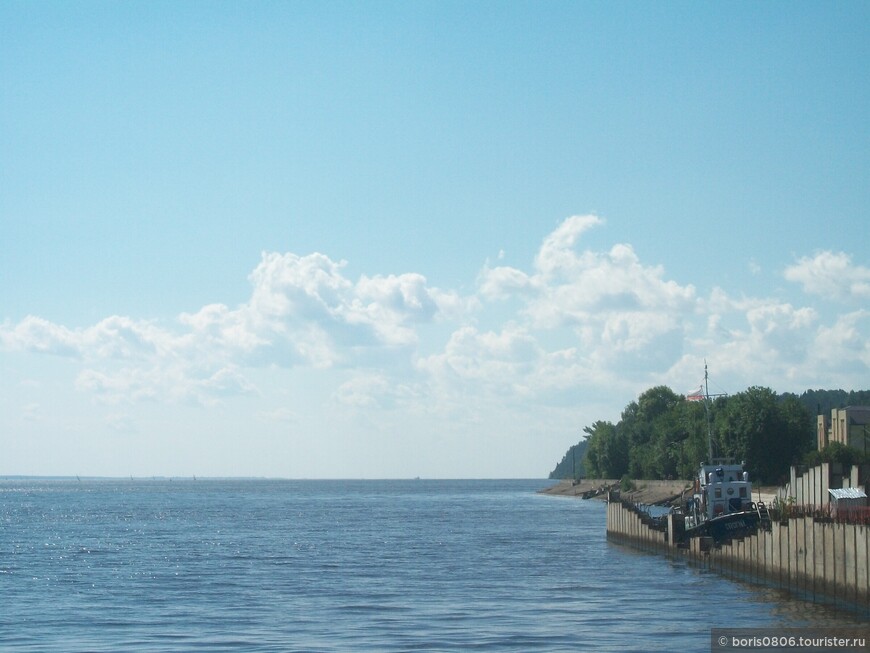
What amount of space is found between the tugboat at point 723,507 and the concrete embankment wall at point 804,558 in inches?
56.0

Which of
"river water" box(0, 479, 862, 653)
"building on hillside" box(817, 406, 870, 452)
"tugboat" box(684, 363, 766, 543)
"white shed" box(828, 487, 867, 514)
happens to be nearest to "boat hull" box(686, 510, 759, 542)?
"tugboat" box(684, 363, 766, 543)

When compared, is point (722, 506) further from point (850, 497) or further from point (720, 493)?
point (850, 497)

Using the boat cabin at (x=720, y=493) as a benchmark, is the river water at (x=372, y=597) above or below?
below

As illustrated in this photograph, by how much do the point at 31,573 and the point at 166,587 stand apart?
13.1m

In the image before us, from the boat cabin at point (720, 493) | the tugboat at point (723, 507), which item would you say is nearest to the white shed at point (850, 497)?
the tugboat at point (723, 507)

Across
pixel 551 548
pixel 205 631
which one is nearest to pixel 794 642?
pixel 205 631

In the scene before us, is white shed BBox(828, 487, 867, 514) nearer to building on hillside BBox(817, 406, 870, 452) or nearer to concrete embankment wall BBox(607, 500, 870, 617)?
concrete embankment wall BBox(607, 500, 870, 617)

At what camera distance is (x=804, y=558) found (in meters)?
41.7

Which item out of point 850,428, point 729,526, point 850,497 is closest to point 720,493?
point 729,526

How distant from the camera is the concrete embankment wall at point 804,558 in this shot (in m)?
36.2

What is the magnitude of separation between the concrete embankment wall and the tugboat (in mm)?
1423

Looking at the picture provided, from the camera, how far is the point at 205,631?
130 ft

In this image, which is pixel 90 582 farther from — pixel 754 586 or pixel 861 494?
pixel 861 494

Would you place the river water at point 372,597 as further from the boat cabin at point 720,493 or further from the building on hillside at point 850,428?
the building on hillside at point 850,428
